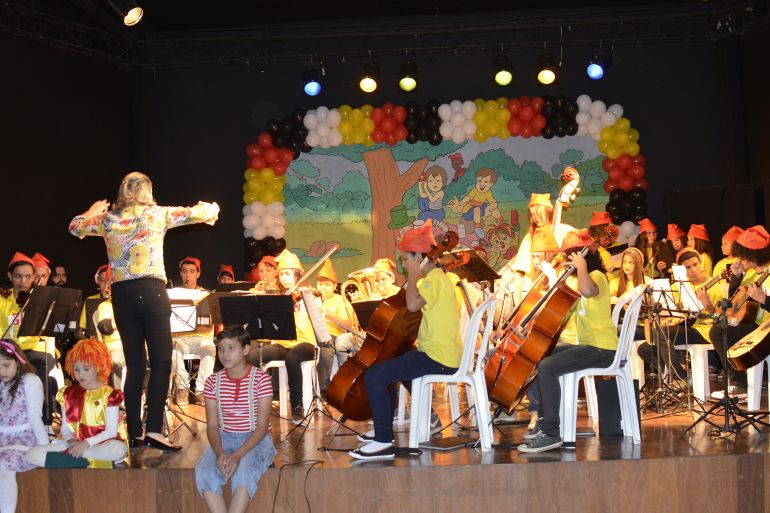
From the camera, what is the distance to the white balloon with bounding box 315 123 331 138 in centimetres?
1042

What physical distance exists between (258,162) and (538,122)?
3151 mm

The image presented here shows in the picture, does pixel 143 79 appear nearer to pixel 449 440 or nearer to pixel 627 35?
pixel 627 35

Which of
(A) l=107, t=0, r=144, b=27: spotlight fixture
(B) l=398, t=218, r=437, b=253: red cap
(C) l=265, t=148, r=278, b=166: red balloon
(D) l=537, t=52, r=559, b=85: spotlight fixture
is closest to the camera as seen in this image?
(B) l=398, t=218, r=437, b=253: red cap

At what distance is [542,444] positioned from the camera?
16.2ft

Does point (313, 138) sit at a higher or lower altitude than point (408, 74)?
lower

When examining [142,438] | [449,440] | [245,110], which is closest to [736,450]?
[449,440]

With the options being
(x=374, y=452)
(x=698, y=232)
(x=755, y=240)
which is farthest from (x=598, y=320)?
(x=698, y=232)

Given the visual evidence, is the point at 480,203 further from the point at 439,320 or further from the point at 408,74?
the point at 439,320

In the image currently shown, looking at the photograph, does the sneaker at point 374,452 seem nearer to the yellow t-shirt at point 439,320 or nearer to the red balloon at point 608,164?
the yellow t-shirt at point 439,320

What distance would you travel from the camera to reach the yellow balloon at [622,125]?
1010 cm

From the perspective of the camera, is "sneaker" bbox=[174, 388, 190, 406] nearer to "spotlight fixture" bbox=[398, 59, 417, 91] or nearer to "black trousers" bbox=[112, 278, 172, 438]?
"black trousers" bbox=[112, 278, 172, 438]

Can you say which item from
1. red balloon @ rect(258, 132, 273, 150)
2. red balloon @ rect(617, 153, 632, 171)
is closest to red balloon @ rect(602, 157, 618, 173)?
red balloon @ rect(617, 153, 632, 171)

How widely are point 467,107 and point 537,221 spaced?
3671mm

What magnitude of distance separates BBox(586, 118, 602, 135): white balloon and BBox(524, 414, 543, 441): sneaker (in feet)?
17.7
